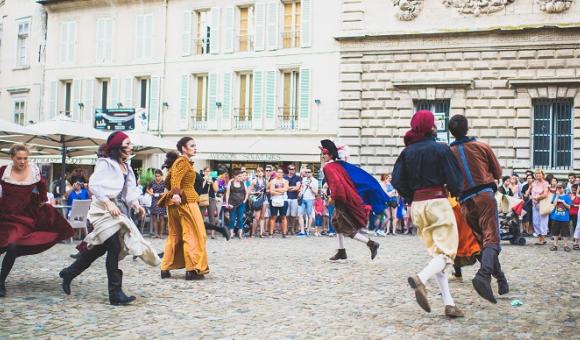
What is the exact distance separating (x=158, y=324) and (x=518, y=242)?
39.4ft

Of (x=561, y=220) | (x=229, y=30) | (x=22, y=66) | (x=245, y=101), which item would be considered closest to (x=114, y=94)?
(x=22, y=66)

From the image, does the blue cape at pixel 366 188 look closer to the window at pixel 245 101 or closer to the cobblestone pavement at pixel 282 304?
the cobblestone pavement at pixel 282 304

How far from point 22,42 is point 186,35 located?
10.3 m

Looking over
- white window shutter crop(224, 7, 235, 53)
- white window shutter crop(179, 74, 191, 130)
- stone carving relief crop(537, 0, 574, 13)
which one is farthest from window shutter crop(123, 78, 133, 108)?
stone carving relief crop(537, 0, 574, 13)

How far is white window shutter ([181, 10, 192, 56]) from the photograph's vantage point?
29.9 metres

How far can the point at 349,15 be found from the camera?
26250 mm

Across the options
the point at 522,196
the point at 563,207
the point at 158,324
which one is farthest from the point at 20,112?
the point at 158,324

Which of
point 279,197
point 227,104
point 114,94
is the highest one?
point 114,94

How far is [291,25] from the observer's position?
92.4 ft

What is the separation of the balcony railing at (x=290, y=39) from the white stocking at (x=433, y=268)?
2238 centimetres

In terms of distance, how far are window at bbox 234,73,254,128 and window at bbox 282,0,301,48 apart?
2.20m

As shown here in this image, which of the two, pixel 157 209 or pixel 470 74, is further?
pixel 470 74

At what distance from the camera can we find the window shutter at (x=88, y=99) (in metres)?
31.9

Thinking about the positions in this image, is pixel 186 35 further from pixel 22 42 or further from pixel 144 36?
pixel 22 42
